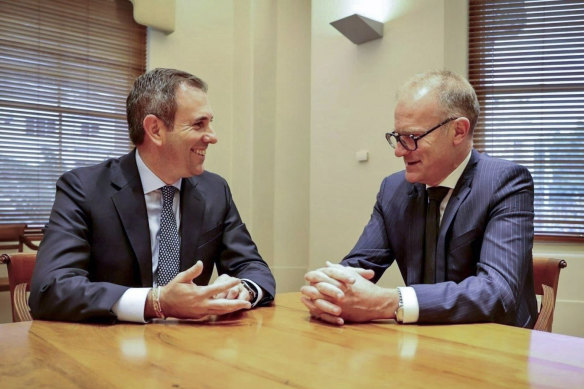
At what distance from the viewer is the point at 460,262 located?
5.44 ft

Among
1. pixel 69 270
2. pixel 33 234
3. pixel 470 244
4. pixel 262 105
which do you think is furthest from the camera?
pixel 262 105

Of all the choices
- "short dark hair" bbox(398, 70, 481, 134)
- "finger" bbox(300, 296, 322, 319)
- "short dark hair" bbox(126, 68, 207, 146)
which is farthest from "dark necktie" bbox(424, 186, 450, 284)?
"short dark hair" bbox(126, 68, 207, 146)

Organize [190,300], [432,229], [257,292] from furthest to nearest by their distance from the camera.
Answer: [432,229], [257,292], [190,300]

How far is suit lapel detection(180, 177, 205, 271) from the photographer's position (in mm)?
1785

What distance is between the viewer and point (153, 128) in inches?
73.6

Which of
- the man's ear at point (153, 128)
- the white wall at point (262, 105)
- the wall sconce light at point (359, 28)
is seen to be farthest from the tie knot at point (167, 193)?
the white wall at point (262, 105)

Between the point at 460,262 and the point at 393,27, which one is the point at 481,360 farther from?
the point at 393,27

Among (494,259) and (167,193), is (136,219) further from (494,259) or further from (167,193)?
(494,259)

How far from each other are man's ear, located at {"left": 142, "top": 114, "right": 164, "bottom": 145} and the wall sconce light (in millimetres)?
2966

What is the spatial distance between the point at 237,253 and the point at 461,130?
0.89 m

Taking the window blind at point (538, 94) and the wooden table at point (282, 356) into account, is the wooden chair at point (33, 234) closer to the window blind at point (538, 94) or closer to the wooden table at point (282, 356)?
the wooden table at point (282, 356)

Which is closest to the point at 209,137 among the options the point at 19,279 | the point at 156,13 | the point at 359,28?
the point at 19,279

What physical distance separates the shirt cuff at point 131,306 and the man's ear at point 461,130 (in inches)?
45.3

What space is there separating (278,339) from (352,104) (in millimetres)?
4008
